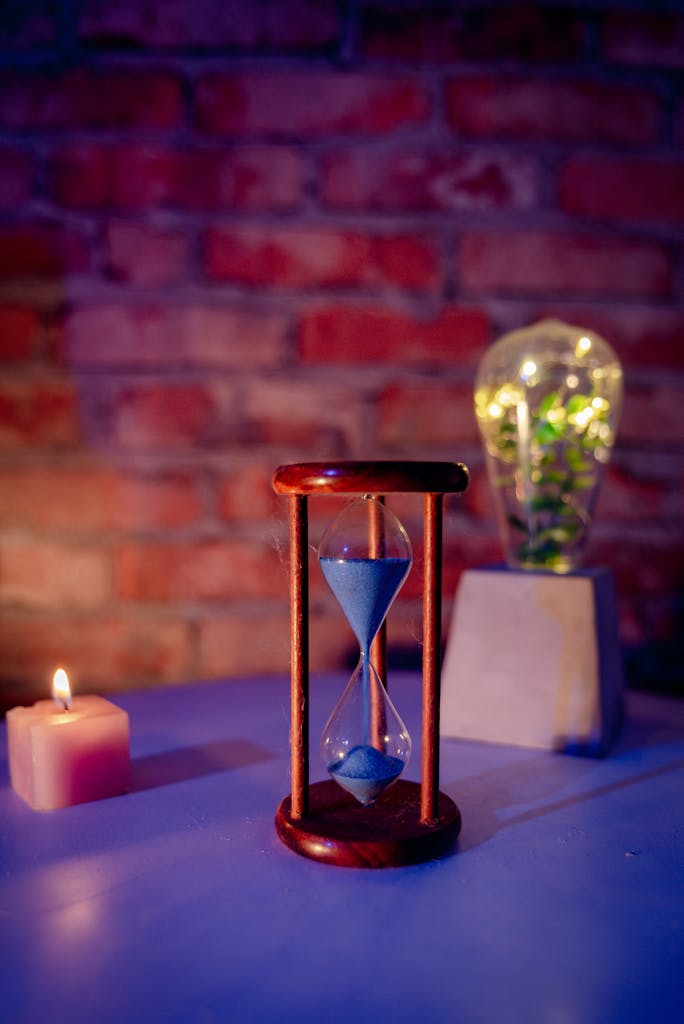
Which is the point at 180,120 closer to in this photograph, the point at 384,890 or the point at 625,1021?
the point at 384,890

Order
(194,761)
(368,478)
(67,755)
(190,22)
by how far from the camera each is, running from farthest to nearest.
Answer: (190,22) → (194,761) → (67,755) → (368,478)

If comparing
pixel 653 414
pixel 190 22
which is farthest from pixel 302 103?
pixel 653 414

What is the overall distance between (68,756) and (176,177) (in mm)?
728

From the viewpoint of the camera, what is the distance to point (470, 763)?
2.27ft

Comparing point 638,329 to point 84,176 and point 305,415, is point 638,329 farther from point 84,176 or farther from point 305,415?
point 84,176

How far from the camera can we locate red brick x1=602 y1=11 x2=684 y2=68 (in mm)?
1029

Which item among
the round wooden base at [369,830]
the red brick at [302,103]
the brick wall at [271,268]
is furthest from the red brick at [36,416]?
the round wooden base at [369,830]

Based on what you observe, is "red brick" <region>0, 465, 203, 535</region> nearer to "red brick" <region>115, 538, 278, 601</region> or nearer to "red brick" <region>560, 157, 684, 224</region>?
"red brick" <region>115, 538, 278, 601</region>

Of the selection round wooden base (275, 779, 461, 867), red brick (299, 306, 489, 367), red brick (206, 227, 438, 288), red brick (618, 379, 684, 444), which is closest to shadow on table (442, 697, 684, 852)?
round wooden base (275, 779, 461, 867)

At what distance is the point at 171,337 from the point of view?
3.36 ft

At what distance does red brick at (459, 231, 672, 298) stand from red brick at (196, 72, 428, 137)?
0.19 metres

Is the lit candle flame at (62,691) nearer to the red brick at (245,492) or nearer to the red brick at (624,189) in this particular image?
the red brick at (245,492)

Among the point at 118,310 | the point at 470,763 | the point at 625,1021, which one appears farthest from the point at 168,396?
the point at 625,1021

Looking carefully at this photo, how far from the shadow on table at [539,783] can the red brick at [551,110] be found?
2.39 ft
